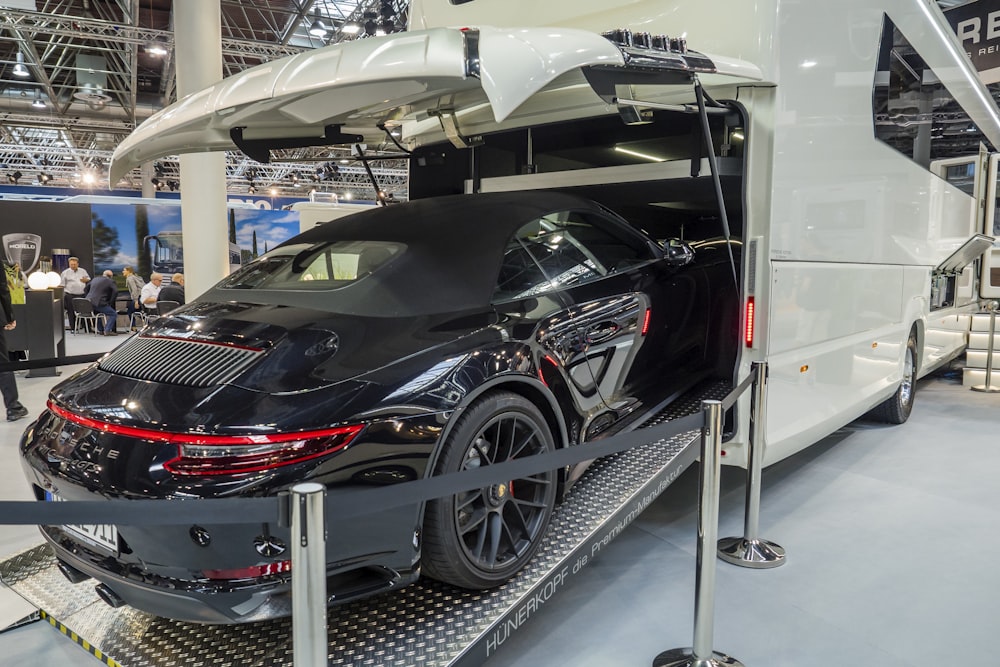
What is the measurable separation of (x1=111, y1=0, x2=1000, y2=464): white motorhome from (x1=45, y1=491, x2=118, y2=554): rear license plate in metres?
1.42

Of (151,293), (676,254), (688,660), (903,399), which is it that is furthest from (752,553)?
(151,293)

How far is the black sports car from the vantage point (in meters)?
1.82

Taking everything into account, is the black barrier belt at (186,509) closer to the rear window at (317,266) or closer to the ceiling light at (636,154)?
the rear window at (317,266)

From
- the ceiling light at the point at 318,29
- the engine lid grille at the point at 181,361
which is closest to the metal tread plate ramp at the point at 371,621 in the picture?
the engine lid grille at the point at 181,361

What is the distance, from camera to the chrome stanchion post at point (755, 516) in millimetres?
3013

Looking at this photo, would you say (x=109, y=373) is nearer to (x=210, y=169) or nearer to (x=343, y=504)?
(x=343, y=504)

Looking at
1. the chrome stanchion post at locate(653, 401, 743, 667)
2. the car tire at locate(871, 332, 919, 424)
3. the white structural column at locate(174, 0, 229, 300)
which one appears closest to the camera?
the chrome stanchion post at locate(653, 401, 743, 667)

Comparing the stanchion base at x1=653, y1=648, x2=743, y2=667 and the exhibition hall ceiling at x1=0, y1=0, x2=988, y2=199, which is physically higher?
the exhibition hall ceiling at x1=0, y1=0, x2=988, y2=199

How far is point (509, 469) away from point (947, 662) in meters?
1.91

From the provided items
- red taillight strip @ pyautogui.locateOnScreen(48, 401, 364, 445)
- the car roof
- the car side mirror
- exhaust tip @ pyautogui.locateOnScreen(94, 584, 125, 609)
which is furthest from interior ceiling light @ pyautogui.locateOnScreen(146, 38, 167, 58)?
exhaust tip @ pyautogui.locateOnScreen(94, 584, 125, 609)

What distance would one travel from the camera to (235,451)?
1.80 m

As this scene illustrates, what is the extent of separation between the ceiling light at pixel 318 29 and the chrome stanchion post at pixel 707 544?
14171 mm

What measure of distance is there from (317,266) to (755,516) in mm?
2314

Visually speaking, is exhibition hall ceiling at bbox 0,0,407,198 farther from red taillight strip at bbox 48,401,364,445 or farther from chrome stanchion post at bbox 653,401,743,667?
chrome stanchion post at bbox 653,401,743,667
